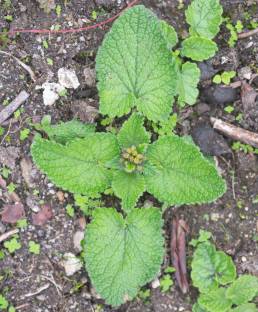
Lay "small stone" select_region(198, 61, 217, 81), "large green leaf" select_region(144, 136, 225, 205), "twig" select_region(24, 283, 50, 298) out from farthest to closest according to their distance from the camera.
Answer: "small stone" select_region(198, 61, 217, 81), "twig" select_region(24, 283, 50, 298), "large green leaf" select_region(144, 136, 225, 205)

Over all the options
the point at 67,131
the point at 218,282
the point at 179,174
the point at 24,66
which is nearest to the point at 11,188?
the point at 67,131

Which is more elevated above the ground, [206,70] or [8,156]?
[206,70]

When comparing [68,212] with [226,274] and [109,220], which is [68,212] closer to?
[109,220]

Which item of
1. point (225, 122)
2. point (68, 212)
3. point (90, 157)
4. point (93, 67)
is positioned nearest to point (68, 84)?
point (93, 67)

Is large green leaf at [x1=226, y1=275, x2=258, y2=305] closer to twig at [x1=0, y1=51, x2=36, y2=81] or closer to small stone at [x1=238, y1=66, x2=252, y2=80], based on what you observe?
small stone at [x1=238, y1=66, x2=252, y2=80]

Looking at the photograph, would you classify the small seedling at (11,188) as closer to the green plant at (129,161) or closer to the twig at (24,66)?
the green plant at (129,161)

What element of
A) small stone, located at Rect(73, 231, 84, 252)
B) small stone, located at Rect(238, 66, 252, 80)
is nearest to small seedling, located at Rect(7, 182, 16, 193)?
small stone, located at Rect(73, 231, 84, 252)

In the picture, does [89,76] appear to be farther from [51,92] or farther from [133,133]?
[133,133]
